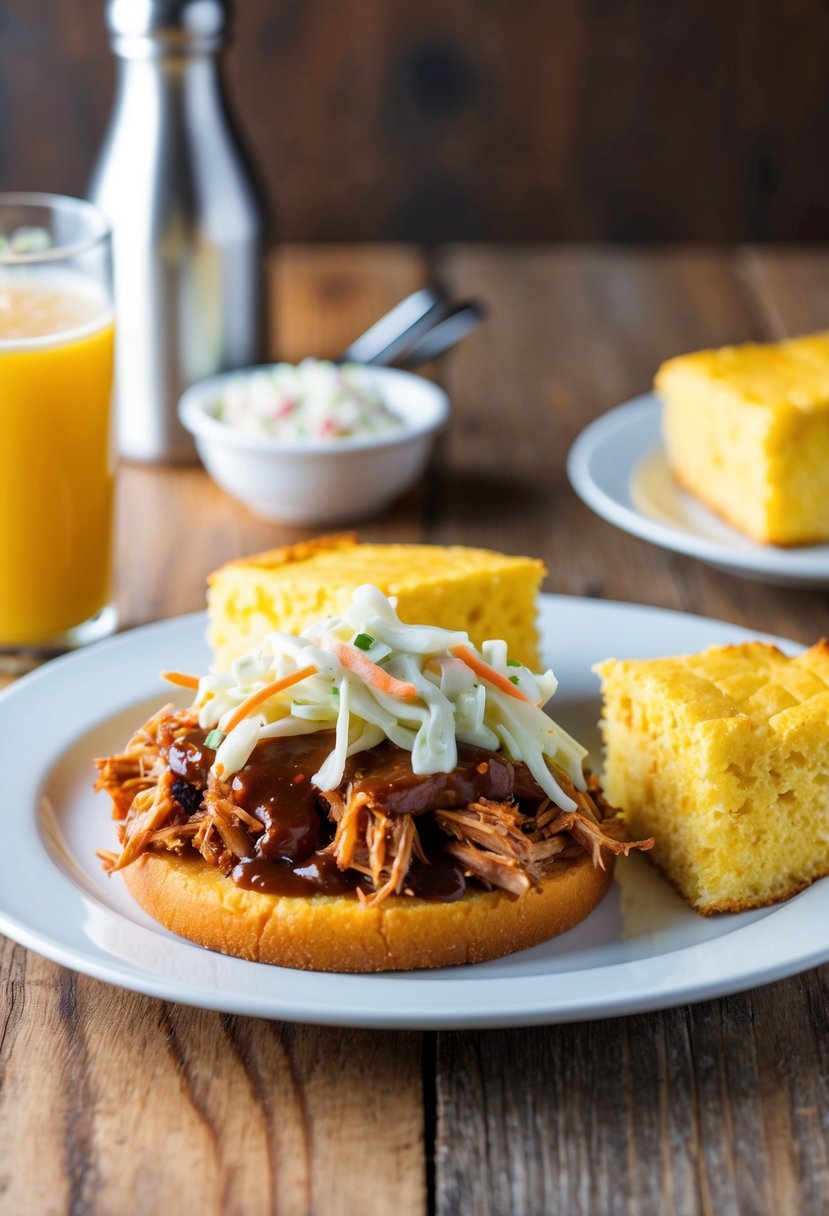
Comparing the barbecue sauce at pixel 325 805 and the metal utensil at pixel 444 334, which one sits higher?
the barbecue sauce at pixel 325 805

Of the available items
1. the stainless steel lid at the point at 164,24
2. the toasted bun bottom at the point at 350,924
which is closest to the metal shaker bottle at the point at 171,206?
the stainless steel lid at the point at 164,24

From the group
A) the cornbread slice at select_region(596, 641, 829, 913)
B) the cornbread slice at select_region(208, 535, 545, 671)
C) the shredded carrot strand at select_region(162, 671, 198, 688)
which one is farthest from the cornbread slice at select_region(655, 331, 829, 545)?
the shredded carrot strand at select_region(162, 671, 198, 688)

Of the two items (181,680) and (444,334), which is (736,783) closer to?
(181,680)

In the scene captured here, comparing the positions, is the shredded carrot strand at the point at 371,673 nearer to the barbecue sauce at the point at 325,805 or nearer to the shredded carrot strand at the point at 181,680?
the barbecue sauce at the point at 325,805

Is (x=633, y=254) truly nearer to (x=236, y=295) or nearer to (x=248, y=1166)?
(x=236, y=295)

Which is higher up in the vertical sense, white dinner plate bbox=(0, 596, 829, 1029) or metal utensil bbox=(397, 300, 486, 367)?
white dinner plate bbox=(0, 596, 829, 1029)

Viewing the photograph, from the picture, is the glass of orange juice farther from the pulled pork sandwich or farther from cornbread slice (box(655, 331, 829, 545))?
cornbread slice (box(655, 331, 829, 545))
